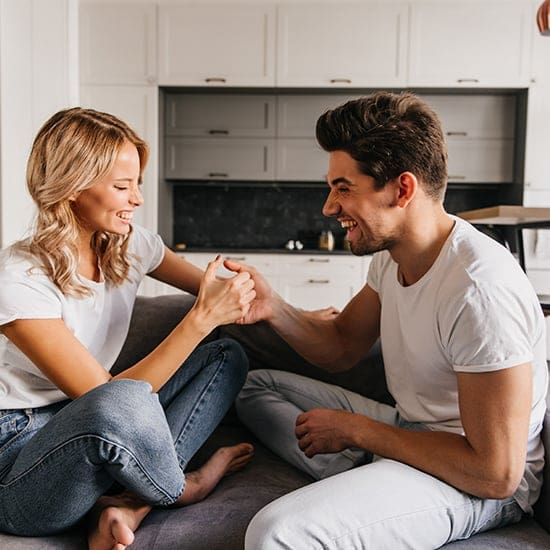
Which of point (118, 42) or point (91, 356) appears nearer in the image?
point (91, 356)

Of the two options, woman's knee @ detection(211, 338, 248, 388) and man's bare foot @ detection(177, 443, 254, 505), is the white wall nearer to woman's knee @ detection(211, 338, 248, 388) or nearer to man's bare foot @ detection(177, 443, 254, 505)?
woman's knee @ detection(211, 338, 248, 388)

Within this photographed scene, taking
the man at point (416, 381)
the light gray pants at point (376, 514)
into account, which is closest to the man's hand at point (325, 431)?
the man at point (416, 381)

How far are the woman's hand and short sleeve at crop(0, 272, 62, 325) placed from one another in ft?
1.01

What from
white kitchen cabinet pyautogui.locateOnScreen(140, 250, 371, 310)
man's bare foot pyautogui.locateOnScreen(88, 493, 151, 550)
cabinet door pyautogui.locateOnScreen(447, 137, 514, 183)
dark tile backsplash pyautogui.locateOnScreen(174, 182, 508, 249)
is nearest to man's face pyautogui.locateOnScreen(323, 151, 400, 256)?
man's bare foot pyautogui.locateOnScreen(88, 493, 151, 550)

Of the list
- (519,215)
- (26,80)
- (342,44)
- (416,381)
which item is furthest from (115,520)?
(342,44)

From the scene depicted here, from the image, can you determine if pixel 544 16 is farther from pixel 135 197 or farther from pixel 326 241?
pixel 326 241

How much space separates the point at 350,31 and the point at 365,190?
3.47 m

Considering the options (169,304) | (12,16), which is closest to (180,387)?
(169,304)

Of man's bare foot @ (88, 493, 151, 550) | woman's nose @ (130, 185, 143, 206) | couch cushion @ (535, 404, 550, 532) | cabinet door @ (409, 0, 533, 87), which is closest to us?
man's bare foot @ (88, 493, 151, 550)

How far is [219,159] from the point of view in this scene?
4695mm

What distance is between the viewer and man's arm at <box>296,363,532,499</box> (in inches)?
42.6

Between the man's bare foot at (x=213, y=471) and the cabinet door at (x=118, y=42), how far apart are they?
11.8 ft

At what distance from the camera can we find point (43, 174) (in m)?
1.39

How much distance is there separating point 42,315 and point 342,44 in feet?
12.2
